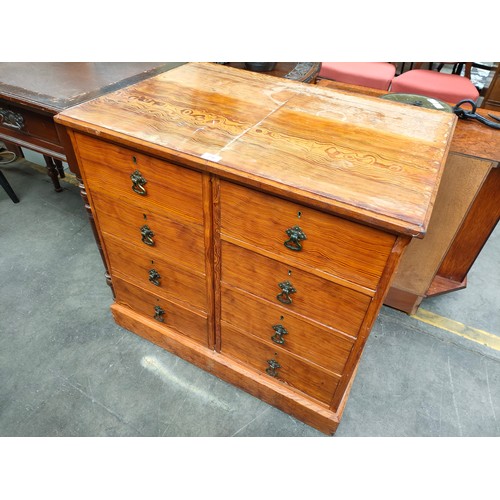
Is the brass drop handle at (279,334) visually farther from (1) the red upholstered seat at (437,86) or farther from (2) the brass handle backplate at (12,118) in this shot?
(1) the red upholstered seat at (437,86)

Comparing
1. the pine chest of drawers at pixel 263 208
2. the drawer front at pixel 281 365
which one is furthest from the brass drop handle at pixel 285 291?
the drawer front at pixel 281 365

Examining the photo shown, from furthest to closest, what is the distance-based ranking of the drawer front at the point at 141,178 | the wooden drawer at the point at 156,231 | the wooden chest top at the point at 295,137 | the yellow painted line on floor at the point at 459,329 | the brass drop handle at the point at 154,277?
the yellow painted line on floor at the point at 459,329
the brass drop handle at the point at 154,277
the wooden drawer at the point at 156,231
the drawer front at the point at 141,178
the wooden chest top at the point at 295,137

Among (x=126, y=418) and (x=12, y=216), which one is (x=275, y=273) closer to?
(x=126, y=418)

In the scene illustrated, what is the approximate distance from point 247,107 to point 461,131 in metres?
0.99

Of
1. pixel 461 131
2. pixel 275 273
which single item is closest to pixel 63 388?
pixel 275 273

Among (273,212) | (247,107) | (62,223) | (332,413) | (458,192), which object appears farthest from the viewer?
(62,223)

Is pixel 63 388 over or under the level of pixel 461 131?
under

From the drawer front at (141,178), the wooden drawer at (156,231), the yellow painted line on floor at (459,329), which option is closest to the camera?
the drawer front at (141,178)

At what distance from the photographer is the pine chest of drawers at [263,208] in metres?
0.99

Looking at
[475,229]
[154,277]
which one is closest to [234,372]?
[154,277]

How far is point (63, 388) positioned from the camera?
1.66 m

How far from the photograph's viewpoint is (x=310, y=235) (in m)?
Result: 1.05

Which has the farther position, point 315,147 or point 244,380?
point 244,380

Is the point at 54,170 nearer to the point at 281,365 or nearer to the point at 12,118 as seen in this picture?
the point at 12,118
